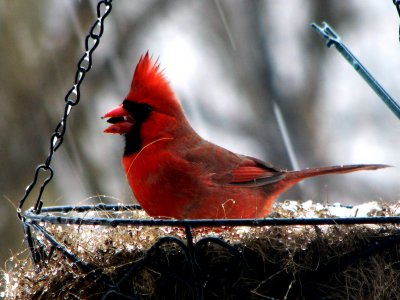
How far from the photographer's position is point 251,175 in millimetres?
3031

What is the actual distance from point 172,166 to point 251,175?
413mm

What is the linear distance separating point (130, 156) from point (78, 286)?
29.3 inches

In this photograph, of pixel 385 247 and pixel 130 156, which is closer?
pixel 385 247

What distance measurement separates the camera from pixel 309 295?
6.62 ft

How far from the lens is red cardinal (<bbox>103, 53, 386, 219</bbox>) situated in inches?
106

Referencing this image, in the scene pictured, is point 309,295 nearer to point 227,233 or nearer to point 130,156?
point 227,233

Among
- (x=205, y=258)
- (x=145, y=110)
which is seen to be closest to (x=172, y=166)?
(x=145, y=110)

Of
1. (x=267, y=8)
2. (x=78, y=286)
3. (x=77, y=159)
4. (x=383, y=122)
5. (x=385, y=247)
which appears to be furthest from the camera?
(x=267, y=8)

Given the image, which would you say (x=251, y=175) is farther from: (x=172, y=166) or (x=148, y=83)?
(x=148, y=83)

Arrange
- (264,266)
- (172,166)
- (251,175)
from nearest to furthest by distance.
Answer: (264,266)
(172,166)
(251,175)

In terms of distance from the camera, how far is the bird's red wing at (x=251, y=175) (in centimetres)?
291

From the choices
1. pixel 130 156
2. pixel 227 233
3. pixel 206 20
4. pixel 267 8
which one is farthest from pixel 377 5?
pixel 227 233

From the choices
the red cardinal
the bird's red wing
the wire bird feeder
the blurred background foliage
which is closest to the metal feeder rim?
the wire bird feeder

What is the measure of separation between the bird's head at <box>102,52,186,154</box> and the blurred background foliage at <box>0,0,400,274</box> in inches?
103
